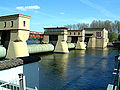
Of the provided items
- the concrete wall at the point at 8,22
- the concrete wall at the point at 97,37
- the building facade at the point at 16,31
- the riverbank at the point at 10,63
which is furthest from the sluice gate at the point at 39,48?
the concrete wall at the point at 97,37

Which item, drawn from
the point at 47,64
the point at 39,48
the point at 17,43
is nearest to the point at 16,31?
the point at 17,43

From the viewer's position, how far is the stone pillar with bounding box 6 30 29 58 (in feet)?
99.1

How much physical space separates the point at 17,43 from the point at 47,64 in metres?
7.92

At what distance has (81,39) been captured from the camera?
67.8 meters

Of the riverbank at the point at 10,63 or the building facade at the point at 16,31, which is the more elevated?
the building facade at the point at 16,31

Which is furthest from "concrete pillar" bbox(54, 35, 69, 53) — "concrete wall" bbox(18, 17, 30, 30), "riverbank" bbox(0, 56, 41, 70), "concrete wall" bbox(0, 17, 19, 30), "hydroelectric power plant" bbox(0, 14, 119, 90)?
"riverbank" bbox(0, 56, 41, 70)

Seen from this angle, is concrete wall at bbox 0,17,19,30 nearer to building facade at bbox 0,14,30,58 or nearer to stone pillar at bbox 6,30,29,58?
building facade at bbox 0,14,30,58

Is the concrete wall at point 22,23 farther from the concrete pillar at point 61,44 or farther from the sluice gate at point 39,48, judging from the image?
the concrete pillar at point 61,44

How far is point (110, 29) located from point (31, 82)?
14302cm

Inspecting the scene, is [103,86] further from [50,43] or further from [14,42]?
[50,43]

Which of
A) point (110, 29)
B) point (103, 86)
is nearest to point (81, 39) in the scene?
point (103, 86)

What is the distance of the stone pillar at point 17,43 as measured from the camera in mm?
30219

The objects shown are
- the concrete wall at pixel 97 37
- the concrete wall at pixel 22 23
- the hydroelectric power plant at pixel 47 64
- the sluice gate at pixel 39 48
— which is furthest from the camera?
the concrete wall at pixel 97 37

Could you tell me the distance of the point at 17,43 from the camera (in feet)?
100
